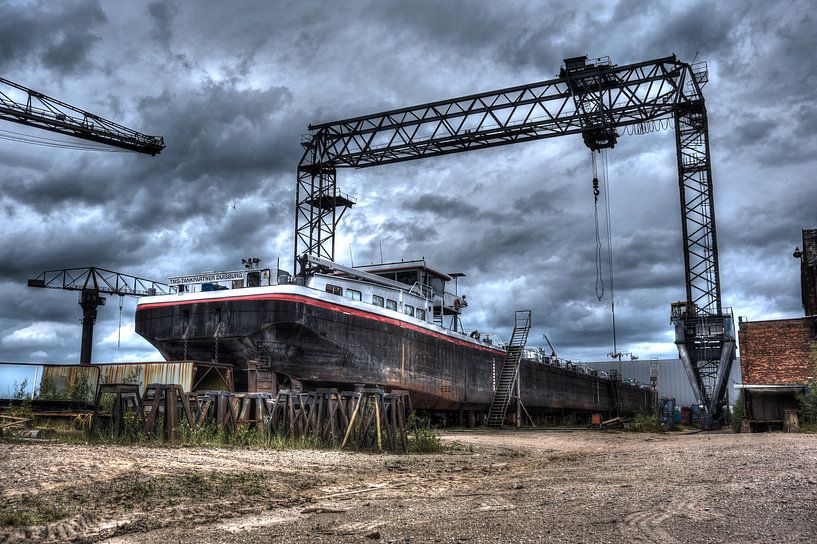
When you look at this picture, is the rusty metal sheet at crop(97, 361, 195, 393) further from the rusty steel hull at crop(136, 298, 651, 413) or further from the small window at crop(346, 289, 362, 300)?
the small window at crop(346, 289, 362, 300)

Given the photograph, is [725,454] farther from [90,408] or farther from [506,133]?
[506,133]

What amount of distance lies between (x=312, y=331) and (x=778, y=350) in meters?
19.9

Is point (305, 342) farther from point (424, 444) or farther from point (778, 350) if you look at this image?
point (778, 350)

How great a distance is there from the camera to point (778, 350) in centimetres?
2848

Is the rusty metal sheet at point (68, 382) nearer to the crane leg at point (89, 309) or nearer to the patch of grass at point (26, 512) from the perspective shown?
the patch of grass at point (26, 512)

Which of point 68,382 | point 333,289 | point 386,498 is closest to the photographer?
point 386,498

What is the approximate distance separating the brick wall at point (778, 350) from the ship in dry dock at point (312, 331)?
41.0 ft

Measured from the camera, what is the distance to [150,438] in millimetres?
14695

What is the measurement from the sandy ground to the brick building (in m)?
15.8

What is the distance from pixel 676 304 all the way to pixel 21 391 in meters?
26.4

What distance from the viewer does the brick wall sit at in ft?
91.4

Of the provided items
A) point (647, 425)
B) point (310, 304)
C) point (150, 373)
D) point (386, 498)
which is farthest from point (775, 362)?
point (386, 498)

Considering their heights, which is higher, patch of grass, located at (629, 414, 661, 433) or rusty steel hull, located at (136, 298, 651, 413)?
rusty steel hull, located at (136, 298, 651, 413)

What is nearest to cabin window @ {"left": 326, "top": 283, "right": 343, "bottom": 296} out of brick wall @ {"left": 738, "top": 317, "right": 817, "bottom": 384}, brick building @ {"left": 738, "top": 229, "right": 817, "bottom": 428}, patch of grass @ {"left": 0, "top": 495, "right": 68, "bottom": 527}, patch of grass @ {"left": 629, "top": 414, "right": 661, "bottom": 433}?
patch of grass @ {"left": 629, "top": 414, "right": 661, "bottom": 433}
